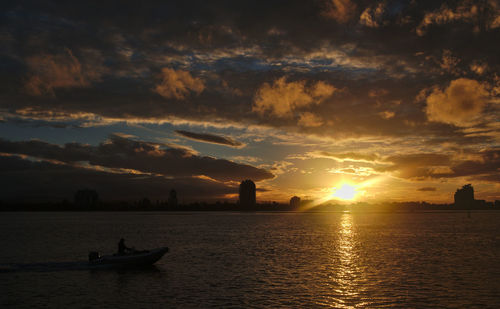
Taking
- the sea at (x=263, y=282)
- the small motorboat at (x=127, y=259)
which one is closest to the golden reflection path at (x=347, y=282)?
the sea at (x=263, y=282)

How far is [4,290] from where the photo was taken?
3972 centimetres

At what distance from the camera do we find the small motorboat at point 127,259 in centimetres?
5094

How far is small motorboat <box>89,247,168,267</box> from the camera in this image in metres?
50.9

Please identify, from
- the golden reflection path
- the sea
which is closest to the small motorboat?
the sea

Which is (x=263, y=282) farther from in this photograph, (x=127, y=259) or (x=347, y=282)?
(x=127, y=259)

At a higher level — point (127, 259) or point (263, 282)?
point (127, 259)

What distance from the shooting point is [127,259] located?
170 feet

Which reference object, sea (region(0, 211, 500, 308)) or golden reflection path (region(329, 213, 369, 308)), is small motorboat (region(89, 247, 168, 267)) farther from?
golden reflection path (region(329, 213, 369, 308))

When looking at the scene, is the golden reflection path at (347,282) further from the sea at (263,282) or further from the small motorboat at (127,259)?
the small motorboat at (127,259)

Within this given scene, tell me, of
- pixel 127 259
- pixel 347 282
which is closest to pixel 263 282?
pixel 347 282

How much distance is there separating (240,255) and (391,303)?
37.0m

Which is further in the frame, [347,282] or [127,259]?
[127,259]

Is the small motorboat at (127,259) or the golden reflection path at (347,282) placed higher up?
the small motorboat at (127,259)

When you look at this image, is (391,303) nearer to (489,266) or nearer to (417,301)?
(417,301)
